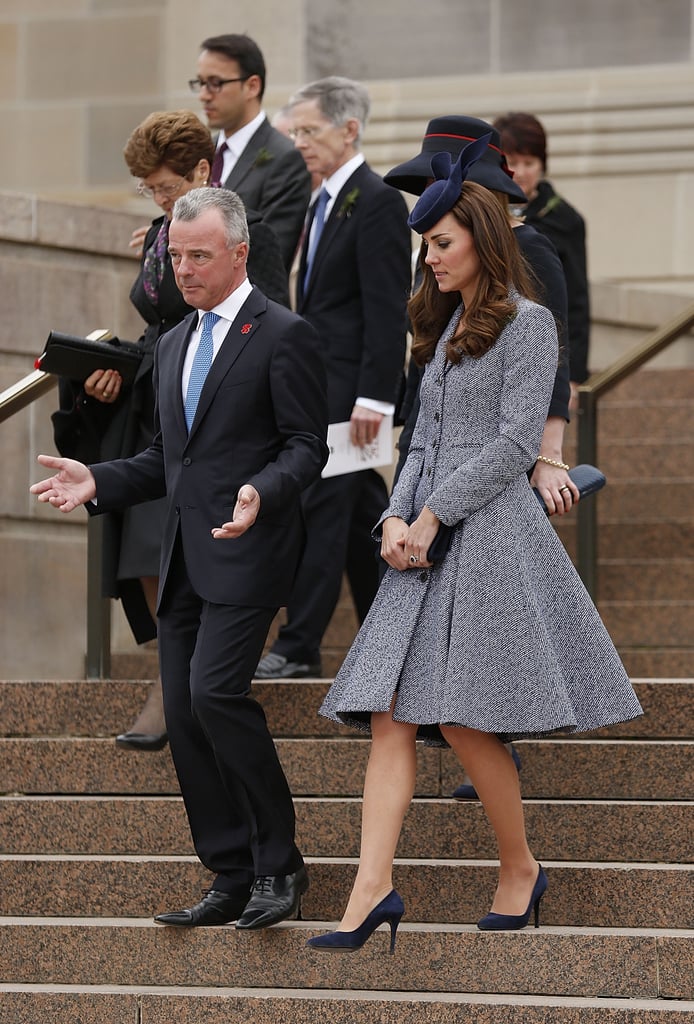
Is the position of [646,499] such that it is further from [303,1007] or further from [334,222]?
[303,1007]

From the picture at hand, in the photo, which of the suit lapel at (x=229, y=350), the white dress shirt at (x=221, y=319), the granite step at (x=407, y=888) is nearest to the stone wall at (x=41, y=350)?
the granite step at (x=407, y=888)

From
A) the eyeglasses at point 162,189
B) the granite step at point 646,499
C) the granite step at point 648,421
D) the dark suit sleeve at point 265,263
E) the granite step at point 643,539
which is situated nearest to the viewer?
the eyeglasses at point 162,189

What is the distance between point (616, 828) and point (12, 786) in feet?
6.71

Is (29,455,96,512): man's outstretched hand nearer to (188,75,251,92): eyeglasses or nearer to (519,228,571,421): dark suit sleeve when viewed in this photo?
(519,228,571,421): dark suit sleeve

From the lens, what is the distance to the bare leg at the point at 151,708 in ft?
20.6

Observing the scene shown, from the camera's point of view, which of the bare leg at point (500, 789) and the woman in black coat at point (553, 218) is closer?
the bare leg at point (500, 789)

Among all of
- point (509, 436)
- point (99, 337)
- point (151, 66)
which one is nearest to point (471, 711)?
point (509, 436)

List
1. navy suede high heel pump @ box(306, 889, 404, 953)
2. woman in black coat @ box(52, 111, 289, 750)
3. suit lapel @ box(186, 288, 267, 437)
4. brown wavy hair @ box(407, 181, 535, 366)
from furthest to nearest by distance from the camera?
woman in black coat @ box(52, 111, 289, 750) → suit lapel @ box(186, 288, 267, 437) → brown wavy hair @ box(407, 181, 535, 366) → navy suede high heel pump @ box(306, 889, 404, 953)

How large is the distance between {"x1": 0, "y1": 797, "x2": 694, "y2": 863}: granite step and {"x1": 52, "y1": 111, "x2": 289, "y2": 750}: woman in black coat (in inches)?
10.8

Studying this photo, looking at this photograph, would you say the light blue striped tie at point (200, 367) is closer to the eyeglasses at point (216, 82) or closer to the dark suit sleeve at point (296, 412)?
the dark suit sleeve at point (296, 412)

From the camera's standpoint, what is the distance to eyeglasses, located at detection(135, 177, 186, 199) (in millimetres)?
6105

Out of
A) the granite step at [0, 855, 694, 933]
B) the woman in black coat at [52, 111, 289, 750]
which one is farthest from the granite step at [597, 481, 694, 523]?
the granite step at [0, 855, 694, 933]

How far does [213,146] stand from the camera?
243 inches

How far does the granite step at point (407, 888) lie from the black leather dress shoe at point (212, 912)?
1.06 feet
